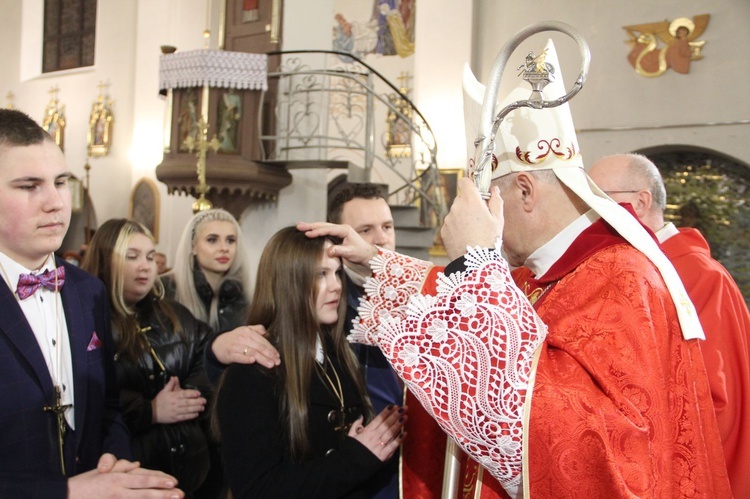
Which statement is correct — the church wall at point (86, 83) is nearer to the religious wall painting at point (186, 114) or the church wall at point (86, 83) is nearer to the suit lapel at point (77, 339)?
the religious wall painting at point (186, 114)

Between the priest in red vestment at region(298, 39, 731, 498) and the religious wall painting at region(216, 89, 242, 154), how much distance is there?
6014 millimetres

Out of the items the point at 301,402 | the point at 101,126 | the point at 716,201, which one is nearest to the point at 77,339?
the point at 301,402

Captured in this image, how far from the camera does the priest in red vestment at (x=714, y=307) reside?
7.32ft

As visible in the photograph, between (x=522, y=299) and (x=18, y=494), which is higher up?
(x=522, y=299)

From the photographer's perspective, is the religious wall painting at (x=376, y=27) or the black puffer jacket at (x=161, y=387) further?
the religious wall painting at (x=376, y=27)

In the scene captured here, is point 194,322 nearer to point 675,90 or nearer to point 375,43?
point 675,90

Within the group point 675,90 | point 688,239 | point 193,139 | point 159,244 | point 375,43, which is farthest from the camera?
point 375,43

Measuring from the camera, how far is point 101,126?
12359 millimetres

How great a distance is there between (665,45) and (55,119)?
11.2 m

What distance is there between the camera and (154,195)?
1115cm

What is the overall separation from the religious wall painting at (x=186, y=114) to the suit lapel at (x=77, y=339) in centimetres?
566

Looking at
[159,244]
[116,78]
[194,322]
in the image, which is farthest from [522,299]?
[116,78]

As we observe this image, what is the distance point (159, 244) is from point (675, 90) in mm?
7842

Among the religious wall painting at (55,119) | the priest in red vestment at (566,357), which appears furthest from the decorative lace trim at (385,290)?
the religious wall painting at (55,119)
